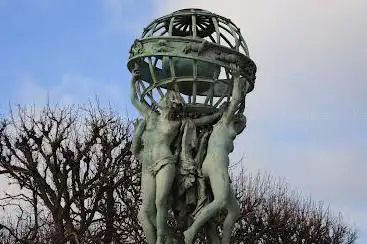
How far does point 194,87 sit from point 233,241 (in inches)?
529

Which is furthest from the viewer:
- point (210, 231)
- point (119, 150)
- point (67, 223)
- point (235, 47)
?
point (119, 150)

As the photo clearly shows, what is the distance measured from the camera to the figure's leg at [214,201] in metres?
8.16

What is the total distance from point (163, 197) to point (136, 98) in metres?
1.51

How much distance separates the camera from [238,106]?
882 centimetres

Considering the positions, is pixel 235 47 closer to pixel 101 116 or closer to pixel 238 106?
pixel 238 106

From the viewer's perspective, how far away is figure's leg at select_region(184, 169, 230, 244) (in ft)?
26.8

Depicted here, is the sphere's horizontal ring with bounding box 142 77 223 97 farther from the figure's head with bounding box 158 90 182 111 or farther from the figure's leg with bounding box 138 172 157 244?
the figure's leg with bounding box 138 172 157 244

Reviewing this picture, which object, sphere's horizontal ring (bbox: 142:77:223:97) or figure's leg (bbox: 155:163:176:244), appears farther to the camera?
sphere's horizontal ring (bbox: 142:77:223:97)

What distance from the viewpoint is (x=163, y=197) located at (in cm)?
840

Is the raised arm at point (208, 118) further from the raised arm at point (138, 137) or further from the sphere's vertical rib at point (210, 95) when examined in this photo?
the raised arm at point (138, 137)

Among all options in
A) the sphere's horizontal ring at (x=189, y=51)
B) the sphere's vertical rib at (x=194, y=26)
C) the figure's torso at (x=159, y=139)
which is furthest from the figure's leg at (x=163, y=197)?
the sphere's vertical rib at (x=194, y=26)

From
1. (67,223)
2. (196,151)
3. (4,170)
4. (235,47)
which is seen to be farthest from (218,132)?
(4,170)

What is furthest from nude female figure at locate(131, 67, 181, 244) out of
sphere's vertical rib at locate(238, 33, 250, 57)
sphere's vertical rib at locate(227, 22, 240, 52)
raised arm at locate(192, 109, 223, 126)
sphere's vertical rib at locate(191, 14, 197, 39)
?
sphere's vertical rib at locate(238, 33, 250, 57)

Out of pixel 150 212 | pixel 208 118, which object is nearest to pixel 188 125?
pixel 208 118
